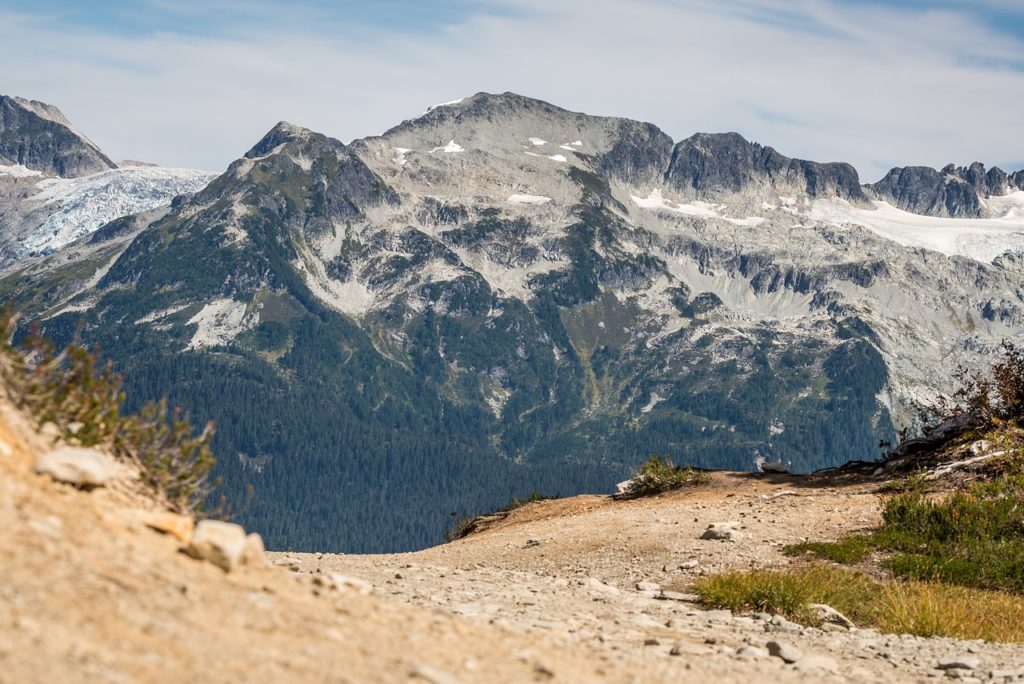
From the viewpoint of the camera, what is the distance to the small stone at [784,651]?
16312 mm

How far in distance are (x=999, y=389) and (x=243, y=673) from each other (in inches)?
1568

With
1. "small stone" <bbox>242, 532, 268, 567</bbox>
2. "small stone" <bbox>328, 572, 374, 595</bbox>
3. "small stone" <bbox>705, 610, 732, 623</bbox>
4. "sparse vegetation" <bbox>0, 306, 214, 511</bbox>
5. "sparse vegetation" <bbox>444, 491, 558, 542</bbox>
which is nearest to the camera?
"small stone" <bbox>242, 532, 268, 567</bbox>

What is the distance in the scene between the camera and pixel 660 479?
144ft

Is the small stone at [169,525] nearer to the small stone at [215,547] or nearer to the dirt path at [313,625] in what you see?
the dirt path at [313,625]

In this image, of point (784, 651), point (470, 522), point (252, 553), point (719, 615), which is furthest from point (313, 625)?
point (470, 522)

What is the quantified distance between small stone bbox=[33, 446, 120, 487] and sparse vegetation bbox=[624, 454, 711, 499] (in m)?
31.5

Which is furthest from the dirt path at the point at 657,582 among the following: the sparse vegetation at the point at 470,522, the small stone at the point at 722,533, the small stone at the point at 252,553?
the small stone at the point at 252,553

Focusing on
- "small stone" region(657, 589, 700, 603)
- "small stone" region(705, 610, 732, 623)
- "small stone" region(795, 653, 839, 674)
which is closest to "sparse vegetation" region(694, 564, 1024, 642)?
"small stone" region(657, 589, 700, 603)

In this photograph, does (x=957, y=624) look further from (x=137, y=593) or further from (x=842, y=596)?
(x=137, y=593)

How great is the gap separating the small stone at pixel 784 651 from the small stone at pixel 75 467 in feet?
31.8

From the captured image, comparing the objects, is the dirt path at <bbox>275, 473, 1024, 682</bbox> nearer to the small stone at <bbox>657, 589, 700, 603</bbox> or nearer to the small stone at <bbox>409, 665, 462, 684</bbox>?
the small stone at <bbox>657, 589, 700, 603</bbox>

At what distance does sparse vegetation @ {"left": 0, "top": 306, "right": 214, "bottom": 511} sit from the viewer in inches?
584

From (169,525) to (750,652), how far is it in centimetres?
836

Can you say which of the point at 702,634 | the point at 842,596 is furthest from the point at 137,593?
the point at 842,596
